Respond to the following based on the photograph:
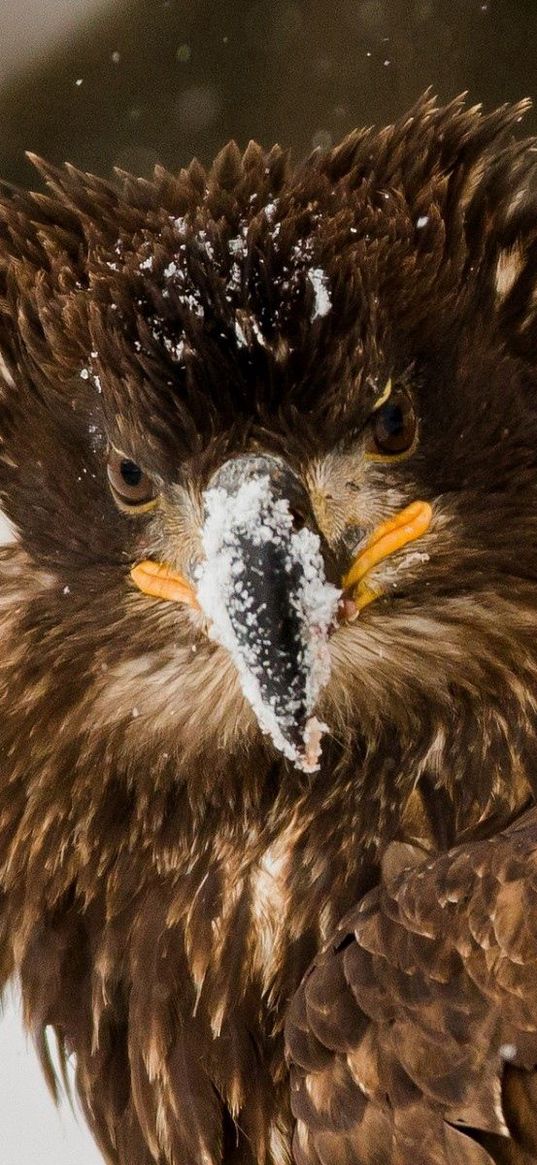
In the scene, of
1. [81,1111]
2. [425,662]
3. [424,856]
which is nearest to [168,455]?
[425,662]

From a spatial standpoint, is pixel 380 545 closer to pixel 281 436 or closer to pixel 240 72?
pixel 281 436

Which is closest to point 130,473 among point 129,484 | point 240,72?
point 129,484

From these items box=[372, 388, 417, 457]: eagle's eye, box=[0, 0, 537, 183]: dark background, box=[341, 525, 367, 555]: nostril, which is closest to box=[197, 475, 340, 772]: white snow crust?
box=[341, 525, 367, 555]: nostril

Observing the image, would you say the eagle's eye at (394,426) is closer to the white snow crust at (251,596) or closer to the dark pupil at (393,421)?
the dark pupil at (393,421)

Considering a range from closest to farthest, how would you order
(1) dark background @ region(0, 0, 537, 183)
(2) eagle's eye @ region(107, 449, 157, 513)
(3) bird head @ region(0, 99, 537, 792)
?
(3) bird head @ region(0, 99, 537, 792) → (2) eagle's eye @ region(107, 449, 157, 513) → (1) dark background @ region(0, 0, 537, 183)

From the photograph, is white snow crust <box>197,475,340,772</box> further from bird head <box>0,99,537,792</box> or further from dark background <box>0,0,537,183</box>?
dark background <box>0,0,537,183</box>

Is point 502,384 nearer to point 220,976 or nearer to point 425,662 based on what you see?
point 425,662

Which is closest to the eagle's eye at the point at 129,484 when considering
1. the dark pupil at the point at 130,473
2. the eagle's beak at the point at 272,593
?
the dark pupil at the point at 130,473
